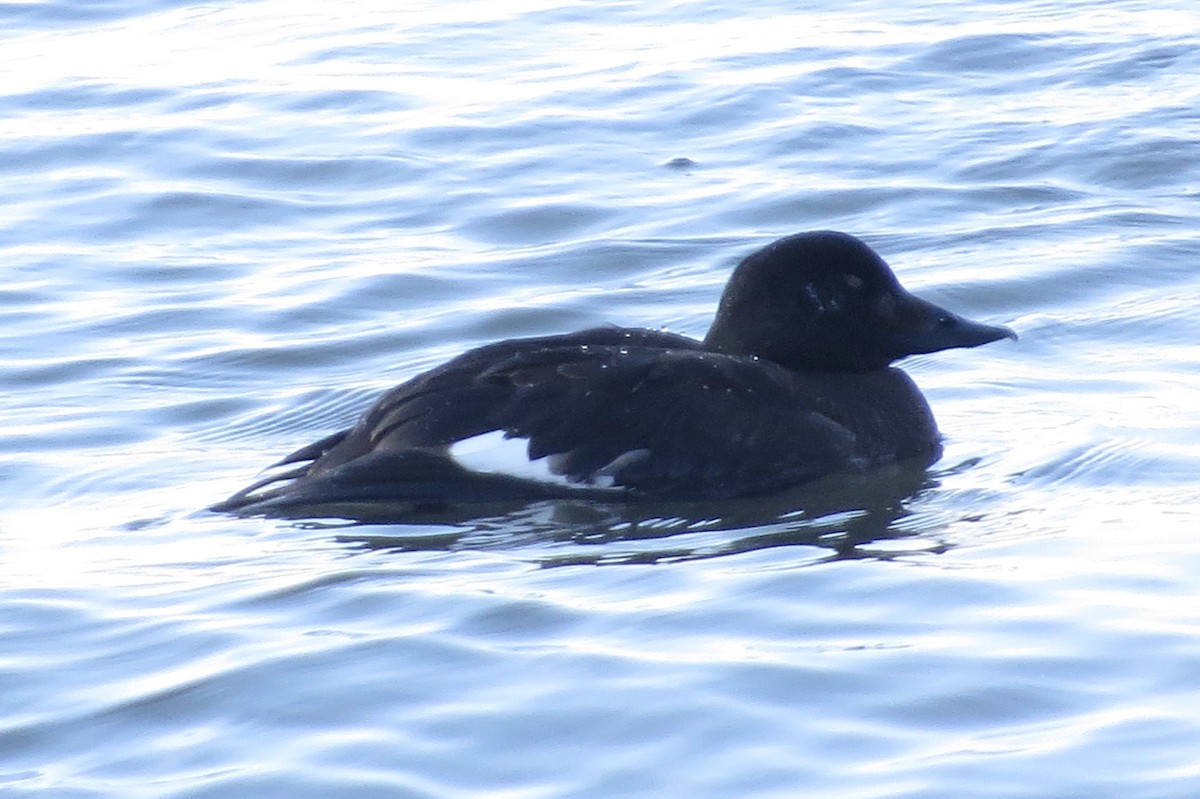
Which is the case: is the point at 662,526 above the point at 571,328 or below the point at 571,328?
below

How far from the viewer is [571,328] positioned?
26.0ft

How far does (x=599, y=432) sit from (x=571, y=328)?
2014 mm

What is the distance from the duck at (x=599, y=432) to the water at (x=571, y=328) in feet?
0.31

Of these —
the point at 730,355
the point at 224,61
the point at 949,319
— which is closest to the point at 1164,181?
the point at 949,319

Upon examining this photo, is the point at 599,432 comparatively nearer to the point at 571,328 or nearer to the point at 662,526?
the point at 662,526

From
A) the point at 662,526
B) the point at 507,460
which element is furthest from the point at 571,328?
the point at 662,526

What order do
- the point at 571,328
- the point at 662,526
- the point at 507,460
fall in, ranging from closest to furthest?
the point at 662,526 < the point at 507,460 < the point at 571,328

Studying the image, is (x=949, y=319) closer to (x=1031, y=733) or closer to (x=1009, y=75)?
(x=1031, y=733)

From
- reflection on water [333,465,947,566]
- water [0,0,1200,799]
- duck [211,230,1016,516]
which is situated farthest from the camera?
duck [211,230,1016,516]

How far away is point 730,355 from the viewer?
623cm

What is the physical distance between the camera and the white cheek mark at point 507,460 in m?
5.81

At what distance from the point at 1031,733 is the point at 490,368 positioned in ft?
7.68

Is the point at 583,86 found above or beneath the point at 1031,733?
above

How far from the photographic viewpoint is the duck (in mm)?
5789
